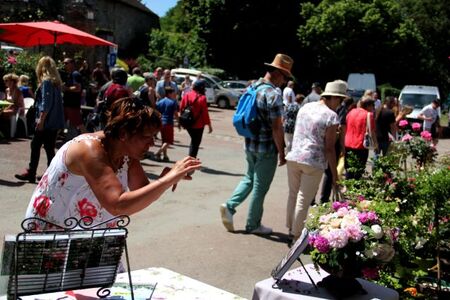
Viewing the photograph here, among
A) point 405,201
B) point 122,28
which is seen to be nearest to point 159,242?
point 405,201

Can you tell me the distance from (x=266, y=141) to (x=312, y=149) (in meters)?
0.57

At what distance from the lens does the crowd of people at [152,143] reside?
2.72 m

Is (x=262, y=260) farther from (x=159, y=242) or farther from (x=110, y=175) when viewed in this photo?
(x=110, y=175)

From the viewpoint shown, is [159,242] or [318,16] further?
[318,16]

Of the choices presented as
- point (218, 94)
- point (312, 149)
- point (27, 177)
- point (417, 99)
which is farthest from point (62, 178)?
point (218, 94)

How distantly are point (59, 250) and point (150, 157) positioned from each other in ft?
32.3

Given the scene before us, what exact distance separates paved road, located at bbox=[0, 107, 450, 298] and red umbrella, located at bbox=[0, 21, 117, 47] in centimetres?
Result: 305

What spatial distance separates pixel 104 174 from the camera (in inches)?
105

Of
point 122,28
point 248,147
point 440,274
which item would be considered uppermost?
point 122,28

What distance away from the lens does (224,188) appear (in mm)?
9570

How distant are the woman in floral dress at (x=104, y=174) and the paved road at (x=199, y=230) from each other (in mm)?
2502

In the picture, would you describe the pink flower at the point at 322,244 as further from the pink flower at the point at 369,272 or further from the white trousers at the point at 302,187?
the white trousers at the point at 302,187

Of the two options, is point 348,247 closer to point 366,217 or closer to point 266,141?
point 366,217

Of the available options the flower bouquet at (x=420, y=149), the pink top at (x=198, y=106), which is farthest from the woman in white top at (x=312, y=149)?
the pink top at (x=198, y=106)
